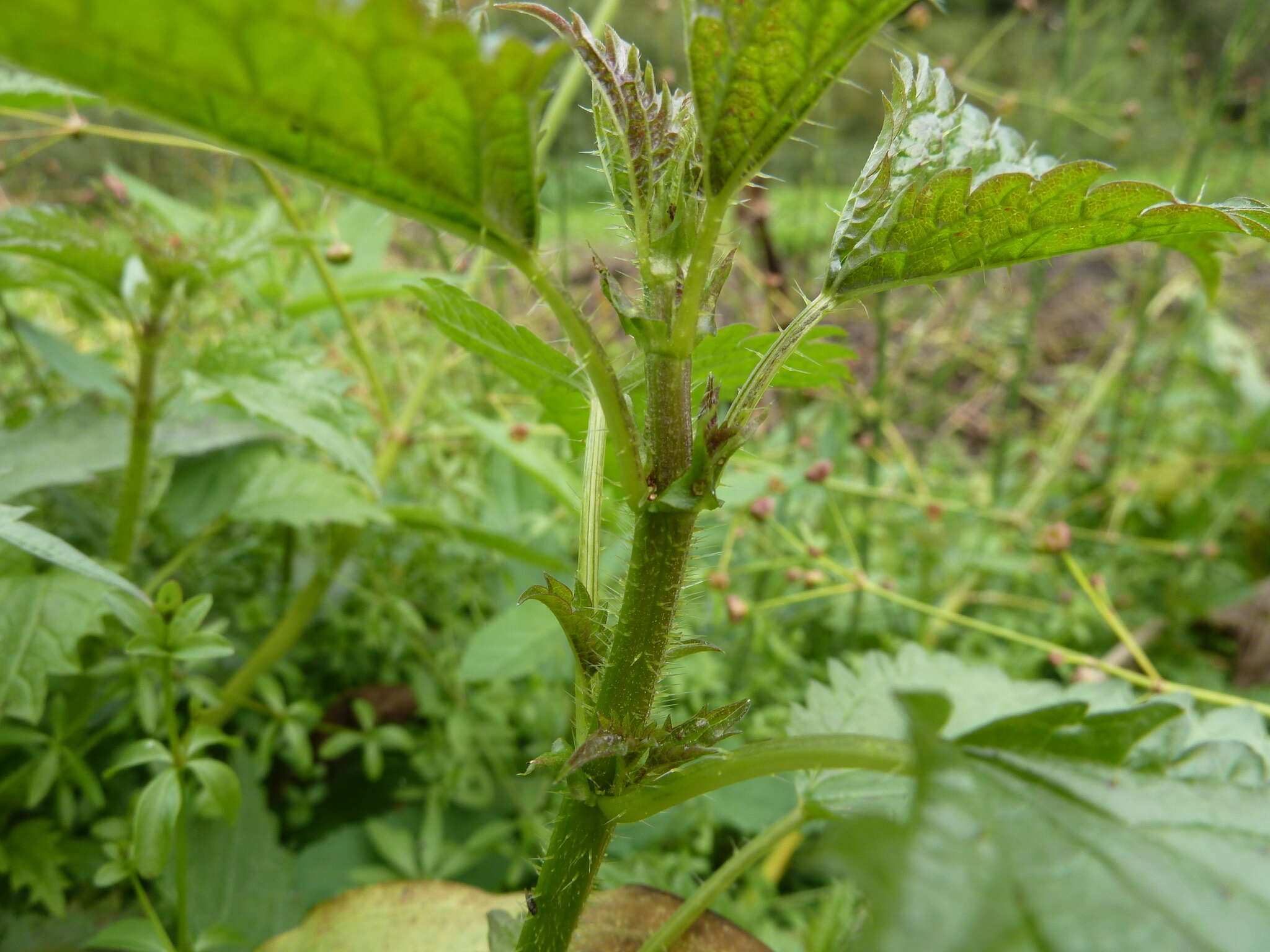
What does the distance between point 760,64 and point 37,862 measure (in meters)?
0.84

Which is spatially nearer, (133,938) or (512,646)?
(133,938)

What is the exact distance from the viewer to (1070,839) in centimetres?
34

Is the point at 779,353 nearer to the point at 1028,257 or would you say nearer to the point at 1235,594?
the point at 1028,257

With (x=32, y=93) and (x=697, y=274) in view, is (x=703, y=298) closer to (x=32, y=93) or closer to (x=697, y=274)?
(x=697, y=274)

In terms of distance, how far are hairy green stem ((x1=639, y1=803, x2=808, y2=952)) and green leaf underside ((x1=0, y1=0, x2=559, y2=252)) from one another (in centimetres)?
38

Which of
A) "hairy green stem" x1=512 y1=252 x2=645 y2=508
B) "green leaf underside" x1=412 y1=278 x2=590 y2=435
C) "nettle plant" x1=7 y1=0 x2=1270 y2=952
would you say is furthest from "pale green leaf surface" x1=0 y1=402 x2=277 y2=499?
"hairy green stem" x1=512 y1=252 x2=645 y2=508

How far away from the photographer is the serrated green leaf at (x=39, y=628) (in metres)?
0.68

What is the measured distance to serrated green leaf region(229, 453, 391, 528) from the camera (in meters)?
0.90

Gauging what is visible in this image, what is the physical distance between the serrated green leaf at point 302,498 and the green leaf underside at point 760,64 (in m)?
0.62

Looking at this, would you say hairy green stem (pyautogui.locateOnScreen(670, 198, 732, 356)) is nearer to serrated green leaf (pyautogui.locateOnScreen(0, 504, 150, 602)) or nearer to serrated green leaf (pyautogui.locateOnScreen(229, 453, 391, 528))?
serrated green leaf (pyautogui.locateOnScreen(0, 504, 150, 602))

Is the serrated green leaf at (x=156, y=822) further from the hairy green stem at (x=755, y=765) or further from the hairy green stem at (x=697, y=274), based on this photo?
the hairy green stem at (x=697, y=274)

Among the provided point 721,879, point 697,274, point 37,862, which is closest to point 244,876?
point 37,862

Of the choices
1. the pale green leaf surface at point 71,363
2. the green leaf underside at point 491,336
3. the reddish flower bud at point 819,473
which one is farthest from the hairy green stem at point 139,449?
the reddish flower bud at point 819,473

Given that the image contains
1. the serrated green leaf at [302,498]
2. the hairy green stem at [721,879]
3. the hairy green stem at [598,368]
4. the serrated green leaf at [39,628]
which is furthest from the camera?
the serrated green leaf at [302,498]
